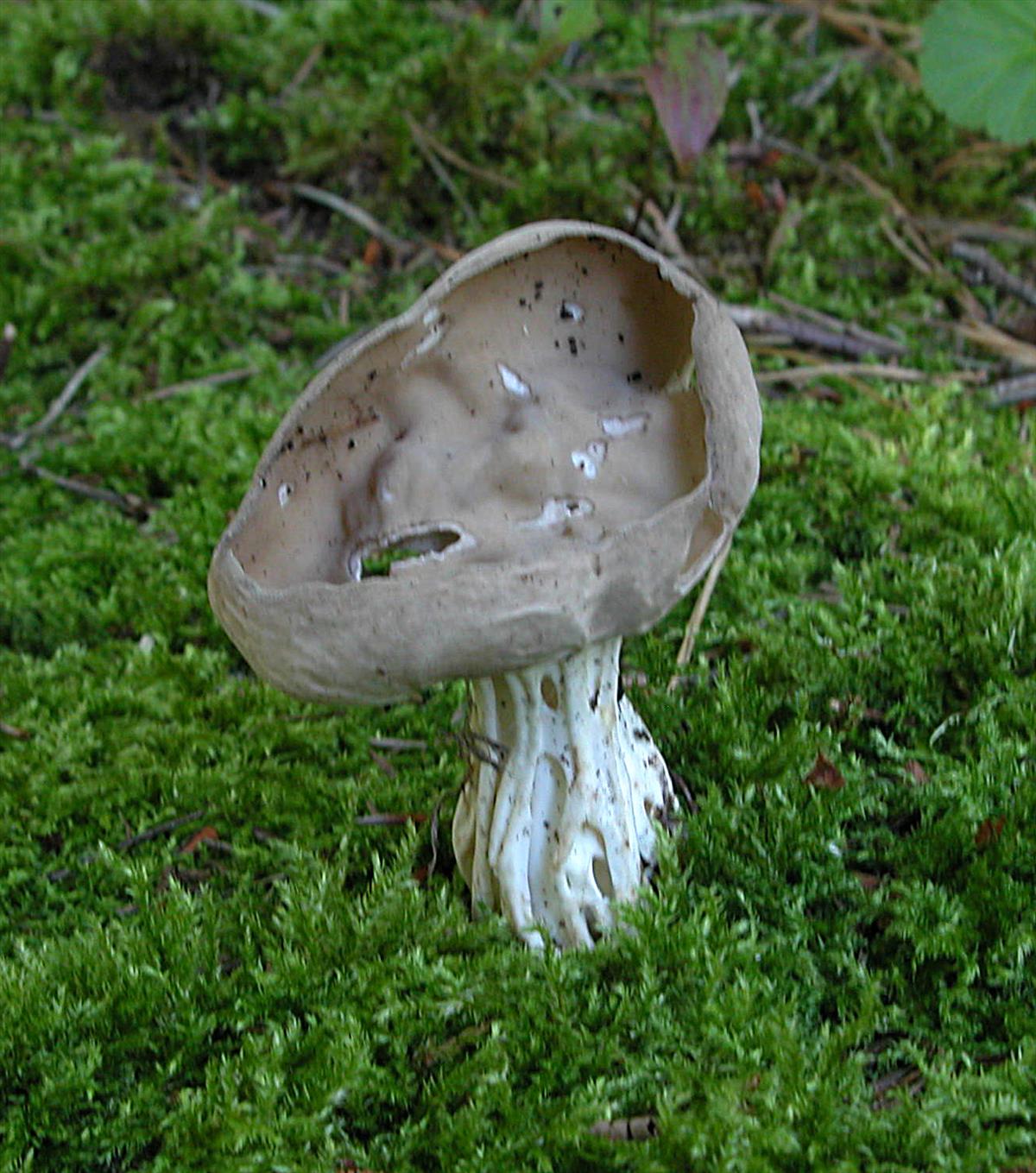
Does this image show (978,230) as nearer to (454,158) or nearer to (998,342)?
(998,342)

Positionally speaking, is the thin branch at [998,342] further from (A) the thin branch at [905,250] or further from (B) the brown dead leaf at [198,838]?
(B) the brown dead leaf at [198,838]

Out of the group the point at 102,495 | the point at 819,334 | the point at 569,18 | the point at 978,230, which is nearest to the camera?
the point at 569,18

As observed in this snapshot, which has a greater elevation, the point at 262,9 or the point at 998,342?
the point at 262,9

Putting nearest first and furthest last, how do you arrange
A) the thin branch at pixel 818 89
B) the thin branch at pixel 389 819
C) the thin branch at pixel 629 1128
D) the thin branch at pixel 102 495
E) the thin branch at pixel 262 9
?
the thin branch at pixel 629 1128
the thin branch at pixel 389 819
the thin branch at pixel 102 495
the thin branch at pixel 818 89
the thin branch at pixel 262 9

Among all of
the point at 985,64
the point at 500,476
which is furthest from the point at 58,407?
the point at 985,64

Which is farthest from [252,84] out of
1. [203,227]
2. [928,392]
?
[928,392]

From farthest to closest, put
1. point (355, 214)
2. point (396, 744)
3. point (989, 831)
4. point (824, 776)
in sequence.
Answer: point (355, 214) < point (396, 744) < point (824, 776) < point (989, 831)

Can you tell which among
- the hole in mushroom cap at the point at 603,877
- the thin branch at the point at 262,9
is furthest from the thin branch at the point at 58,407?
the hole in mushroom cap at the point at 603,877
